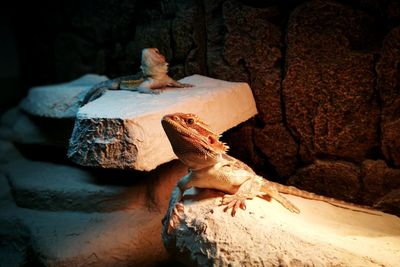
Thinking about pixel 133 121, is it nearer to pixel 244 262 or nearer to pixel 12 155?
pixel 244 262

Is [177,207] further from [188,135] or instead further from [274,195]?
[274,195]

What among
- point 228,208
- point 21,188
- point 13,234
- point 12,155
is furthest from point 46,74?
point 228,208

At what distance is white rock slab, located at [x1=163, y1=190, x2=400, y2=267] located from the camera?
2.21m

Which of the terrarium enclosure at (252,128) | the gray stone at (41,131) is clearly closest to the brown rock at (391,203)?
the terrarium enclosure at (252,128)

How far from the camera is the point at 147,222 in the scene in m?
3.85

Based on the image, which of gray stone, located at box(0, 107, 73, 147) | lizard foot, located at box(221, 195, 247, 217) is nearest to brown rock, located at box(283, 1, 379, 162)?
lizard foot, located at box(221, 195, 247, 217)

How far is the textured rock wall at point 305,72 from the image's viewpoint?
3.56 m

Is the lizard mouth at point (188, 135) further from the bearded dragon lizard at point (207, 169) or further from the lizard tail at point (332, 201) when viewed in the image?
the lizard tail at point (332, 201)

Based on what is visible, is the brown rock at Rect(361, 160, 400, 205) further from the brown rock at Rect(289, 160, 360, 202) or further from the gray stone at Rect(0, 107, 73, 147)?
the gray stone at Rect(0, 107, 73, 147)

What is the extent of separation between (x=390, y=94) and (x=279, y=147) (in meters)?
1.34

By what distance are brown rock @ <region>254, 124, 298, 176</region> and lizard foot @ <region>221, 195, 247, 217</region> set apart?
5.26ft

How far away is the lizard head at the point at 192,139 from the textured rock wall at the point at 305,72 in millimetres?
1496

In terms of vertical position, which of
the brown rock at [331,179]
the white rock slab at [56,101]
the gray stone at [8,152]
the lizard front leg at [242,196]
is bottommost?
the gray stone at [8,152]

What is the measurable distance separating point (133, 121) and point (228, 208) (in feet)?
3.42
